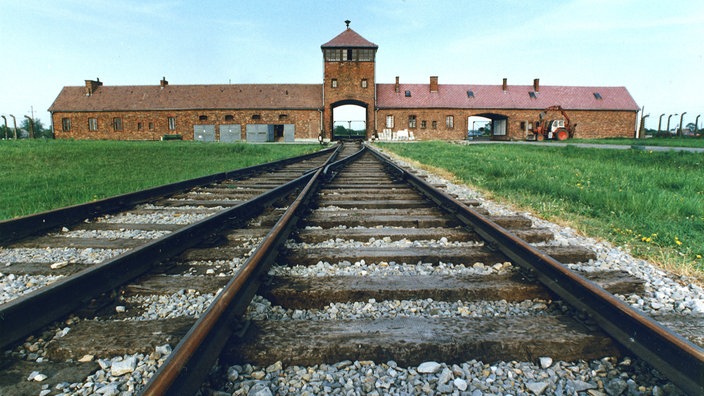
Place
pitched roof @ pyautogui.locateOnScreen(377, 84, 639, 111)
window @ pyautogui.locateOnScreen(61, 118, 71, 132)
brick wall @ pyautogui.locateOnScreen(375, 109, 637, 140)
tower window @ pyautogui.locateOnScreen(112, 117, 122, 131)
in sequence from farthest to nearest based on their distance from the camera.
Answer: window @ pyautogui.locateOnScreen(61, 118, 71, 132), tower window @ pyautogui.locateOnScreen(112, 117, 122, 131), pitched roof @ pyautogui.locateOnScreen(377, 84, 639, 111), brick wall @ pyautogui.locateOnScreen(375, 109, 637, 140)

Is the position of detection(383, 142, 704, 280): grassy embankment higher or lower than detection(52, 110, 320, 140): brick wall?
lower

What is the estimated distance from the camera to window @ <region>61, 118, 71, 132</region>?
44.6m

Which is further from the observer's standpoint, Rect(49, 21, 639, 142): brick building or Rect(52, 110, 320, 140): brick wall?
Rect(52, 110, 320, 140): brick wall

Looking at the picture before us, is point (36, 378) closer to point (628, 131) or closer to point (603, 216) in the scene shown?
point (603, 216)

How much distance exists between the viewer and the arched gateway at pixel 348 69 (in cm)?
3944

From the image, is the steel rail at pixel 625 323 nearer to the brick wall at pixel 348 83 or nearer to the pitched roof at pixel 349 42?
the brick wall at pixel 348 83

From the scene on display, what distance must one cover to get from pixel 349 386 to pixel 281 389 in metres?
0.25

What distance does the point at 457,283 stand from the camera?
228cm

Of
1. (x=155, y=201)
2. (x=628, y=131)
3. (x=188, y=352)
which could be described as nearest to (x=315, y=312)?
(x=188, y=352)

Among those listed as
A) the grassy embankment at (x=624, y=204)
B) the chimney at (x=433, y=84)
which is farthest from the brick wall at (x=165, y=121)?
the grassy embankment at (x=624, y=204)

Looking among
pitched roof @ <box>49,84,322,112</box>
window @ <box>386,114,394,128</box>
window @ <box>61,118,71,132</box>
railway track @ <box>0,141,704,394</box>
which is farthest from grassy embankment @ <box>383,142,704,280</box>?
window @ <box>61,118,71,132</box>

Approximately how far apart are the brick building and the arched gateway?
10cm

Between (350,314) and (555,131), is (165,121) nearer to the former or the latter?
(555,131)

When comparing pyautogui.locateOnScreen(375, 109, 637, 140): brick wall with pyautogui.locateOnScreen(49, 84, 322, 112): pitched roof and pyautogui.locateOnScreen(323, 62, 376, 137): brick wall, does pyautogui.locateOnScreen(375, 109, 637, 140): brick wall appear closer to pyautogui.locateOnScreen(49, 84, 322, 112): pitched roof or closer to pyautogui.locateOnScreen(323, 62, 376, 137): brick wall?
pyautogui.locateOnScreen(323, 62, 376, 137): brick wall
